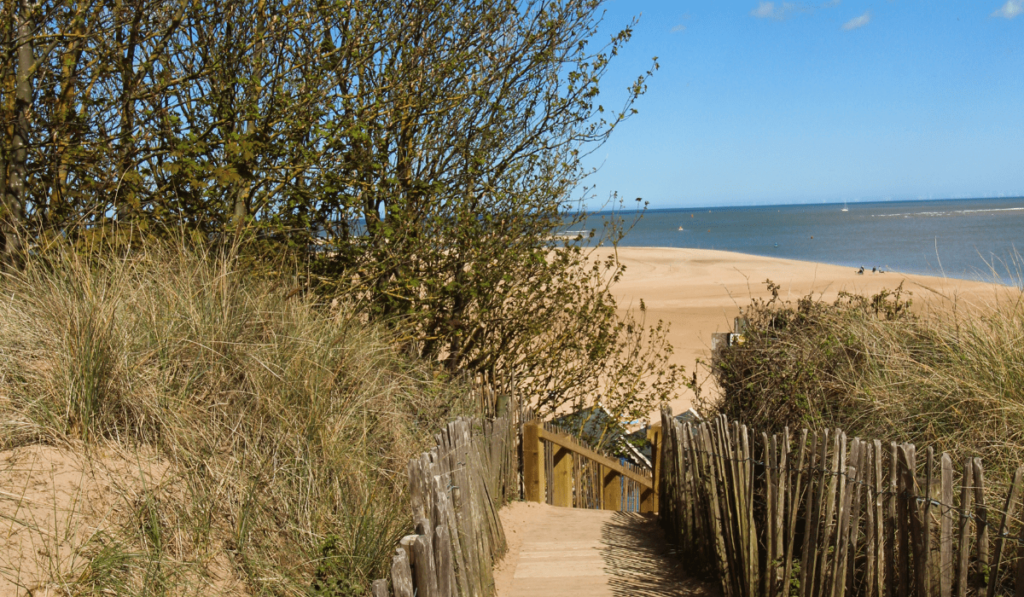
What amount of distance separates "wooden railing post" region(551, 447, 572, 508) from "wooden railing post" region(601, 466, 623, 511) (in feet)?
1.51

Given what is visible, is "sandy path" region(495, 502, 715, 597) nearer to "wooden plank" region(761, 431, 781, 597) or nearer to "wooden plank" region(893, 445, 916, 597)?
"wooden plank" region(761, 431, 781, 597)

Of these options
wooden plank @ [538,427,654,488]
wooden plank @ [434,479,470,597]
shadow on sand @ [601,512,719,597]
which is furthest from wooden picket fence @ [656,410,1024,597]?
wooden plank @ [538,427,654,488]

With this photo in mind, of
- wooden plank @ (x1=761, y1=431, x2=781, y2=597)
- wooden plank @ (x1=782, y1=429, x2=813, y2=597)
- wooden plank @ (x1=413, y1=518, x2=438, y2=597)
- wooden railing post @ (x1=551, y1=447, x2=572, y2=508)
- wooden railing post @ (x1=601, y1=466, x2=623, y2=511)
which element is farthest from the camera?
wooden railing post @ (x1=601, y1=466, x2=623, y2=511)

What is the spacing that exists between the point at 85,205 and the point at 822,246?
5979cm

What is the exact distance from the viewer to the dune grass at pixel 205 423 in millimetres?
2861

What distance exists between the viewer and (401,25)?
6.19 meters

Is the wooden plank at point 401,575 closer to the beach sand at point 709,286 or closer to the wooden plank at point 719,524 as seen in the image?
the wooden plank at point 719,524

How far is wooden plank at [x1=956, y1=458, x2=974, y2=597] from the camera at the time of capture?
2605 millimetres

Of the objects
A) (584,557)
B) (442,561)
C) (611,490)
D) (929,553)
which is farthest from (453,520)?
(611,490)

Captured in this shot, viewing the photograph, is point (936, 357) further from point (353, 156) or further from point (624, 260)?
point (624, 260)

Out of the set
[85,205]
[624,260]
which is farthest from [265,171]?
[624,260]

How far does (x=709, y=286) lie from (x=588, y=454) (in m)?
23.5

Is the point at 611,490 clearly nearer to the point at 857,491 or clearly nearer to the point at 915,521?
the point at 857,491

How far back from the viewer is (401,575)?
7.52 feet
